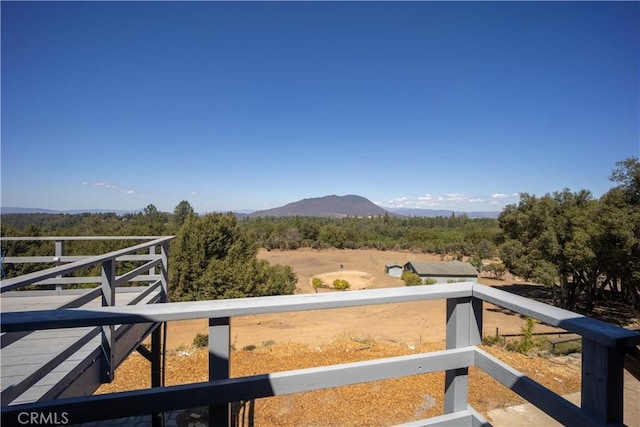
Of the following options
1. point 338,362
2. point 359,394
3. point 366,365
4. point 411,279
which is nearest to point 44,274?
point 366,365

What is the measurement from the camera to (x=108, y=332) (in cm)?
265

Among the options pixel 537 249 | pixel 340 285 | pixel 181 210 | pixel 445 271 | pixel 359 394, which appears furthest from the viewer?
pixel 181 210

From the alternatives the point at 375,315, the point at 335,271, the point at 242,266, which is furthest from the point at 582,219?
the point at 335,271

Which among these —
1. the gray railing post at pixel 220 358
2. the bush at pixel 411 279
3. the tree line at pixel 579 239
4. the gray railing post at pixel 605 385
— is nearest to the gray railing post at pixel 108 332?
the gray railing post at pixel 220 358

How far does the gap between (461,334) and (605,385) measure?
17.9 inches

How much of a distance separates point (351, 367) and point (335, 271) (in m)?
32.9

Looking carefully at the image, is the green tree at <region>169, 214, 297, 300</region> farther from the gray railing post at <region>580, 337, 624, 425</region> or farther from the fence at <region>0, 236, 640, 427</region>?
the gray railing post at <region>580, 337, 624, 425</region>

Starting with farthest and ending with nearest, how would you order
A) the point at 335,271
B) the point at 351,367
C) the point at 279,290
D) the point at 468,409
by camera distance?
the point at 335,271 → the point at 279,290 → the point at 468,409 → the point at 351,367

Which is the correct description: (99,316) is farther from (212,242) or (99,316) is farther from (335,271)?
(335,271)

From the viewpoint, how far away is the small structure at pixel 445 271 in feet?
86.3

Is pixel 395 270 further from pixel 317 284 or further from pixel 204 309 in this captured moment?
pixel 204 309

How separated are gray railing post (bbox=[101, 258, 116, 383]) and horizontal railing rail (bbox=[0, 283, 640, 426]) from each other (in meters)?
1.93

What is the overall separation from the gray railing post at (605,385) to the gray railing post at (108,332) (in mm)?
2995

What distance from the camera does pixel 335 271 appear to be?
33500 mm
